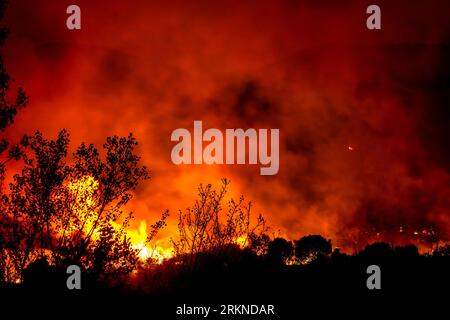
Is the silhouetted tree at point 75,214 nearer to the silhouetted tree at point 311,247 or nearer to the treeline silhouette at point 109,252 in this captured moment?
the treeline silhouette at point 109,252

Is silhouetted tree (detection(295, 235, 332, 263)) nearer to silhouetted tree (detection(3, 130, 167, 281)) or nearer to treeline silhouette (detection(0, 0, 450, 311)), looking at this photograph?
treeline silhouette (detection(0, 0, 450, 311))

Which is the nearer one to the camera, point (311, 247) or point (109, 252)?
point (109, 252)

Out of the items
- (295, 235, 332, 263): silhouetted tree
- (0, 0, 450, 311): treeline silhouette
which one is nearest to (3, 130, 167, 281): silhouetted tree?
(0, 0, 450, 311): treeline silhouette

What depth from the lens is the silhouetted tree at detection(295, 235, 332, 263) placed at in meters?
95.6

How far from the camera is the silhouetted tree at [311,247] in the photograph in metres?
95.6

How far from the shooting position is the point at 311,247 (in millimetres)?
101000

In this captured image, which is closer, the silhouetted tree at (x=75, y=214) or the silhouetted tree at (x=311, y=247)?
the silhouetted tree at (x=75, y=214)

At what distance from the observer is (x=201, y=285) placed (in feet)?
122

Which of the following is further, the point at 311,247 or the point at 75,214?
the point at 311,247

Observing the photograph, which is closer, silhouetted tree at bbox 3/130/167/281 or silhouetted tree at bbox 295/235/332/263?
silhouetted tree at bbox 3/130/167/281

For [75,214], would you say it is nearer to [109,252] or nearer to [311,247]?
[109,252]

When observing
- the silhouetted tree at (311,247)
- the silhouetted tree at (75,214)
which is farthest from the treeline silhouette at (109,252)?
the silhouetted tree at (311,247)

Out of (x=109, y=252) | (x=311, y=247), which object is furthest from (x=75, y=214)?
(x=311, y=247)
